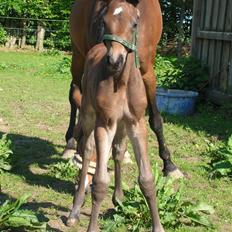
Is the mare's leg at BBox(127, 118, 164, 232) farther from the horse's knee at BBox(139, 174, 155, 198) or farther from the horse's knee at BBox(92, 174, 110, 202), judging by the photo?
the horse's knee at BBox(92, 174, 110, 202)

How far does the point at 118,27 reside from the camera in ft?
9.87

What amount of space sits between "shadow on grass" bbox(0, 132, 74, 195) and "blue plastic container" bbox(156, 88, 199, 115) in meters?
2.82

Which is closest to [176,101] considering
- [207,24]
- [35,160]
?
[207,24]

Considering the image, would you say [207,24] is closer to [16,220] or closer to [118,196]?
[118,196]

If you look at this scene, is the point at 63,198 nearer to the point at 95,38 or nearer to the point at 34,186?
the point at 34,186

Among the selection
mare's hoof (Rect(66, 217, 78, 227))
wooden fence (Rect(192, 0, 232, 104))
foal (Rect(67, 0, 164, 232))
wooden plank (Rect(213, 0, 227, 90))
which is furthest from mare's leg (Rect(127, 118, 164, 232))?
wooden plank (Rect(213, 0, 227, 90))

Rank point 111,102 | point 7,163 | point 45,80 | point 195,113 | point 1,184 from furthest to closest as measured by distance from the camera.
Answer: point 45,80
point 195,113
point 7,163
point 1,184
point 111,102

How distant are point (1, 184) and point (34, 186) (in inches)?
13.2

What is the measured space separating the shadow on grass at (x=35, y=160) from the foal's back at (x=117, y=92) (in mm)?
1653

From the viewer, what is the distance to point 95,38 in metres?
4.42

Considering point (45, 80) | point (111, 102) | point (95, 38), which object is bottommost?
point (45, 80)

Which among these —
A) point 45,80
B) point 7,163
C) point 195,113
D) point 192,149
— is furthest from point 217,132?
point 45,80

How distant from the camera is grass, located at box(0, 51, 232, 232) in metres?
4.51

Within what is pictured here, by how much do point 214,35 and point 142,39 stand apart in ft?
16.6
